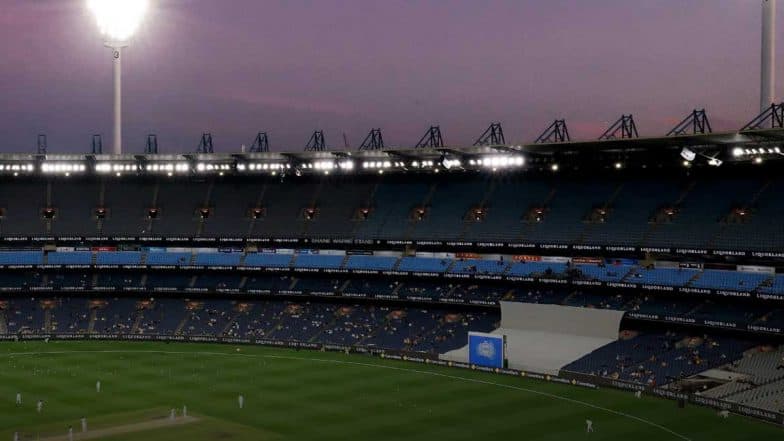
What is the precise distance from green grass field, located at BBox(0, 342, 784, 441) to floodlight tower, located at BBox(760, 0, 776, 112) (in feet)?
72.9

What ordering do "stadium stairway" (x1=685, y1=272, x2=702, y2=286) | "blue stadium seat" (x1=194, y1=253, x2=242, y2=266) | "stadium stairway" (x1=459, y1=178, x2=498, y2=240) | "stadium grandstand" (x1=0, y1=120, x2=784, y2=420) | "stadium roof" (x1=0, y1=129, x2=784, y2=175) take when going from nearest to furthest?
"stadium roof" (x1=0, y1=129, x2=784, y2=175) < "stadium grandstand" (x1=0, y1=120, x2=784, y2=420) < "stadium stairway" (x1=685, y1=272, x2=702, y2=286) < "stadium stairway" (x1=459, y1=178, x2=498, y2=240) < "blue stadium seat" (x1=194, y1=253, x2=242, y2=266)

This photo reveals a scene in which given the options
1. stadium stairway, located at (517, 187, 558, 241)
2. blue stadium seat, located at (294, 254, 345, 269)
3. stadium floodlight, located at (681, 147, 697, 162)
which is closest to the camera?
stadium floodlight, located at (681, 147, 697, 162)

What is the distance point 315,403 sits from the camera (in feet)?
181

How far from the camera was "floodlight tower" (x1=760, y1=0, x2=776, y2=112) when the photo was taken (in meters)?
57.4

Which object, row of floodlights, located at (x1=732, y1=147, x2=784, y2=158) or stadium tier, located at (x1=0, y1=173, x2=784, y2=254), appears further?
stadium tier, located at (x1=0, y1=173, x2=784, y2=254)

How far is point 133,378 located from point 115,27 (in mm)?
34958

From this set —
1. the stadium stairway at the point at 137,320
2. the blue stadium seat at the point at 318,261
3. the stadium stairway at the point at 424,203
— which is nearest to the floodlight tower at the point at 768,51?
the stadium stairway at the point at 424,203

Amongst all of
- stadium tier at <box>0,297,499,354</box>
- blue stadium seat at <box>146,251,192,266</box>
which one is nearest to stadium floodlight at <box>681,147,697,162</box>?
stadium tier at <box>0,297,499,354</box>

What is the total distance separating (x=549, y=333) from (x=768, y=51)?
28.7 m

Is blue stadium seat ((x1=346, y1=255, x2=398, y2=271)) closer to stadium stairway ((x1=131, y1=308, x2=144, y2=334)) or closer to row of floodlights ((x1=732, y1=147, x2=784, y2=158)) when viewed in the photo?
stadium stairway ((x1=131, y1=308, x2=144, y2=334))

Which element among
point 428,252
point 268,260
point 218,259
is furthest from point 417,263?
point 218,259

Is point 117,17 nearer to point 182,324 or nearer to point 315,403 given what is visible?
point 182,324

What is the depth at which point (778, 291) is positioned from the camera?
205 ft

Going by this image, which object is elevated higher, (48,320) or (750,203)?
(750,203)
